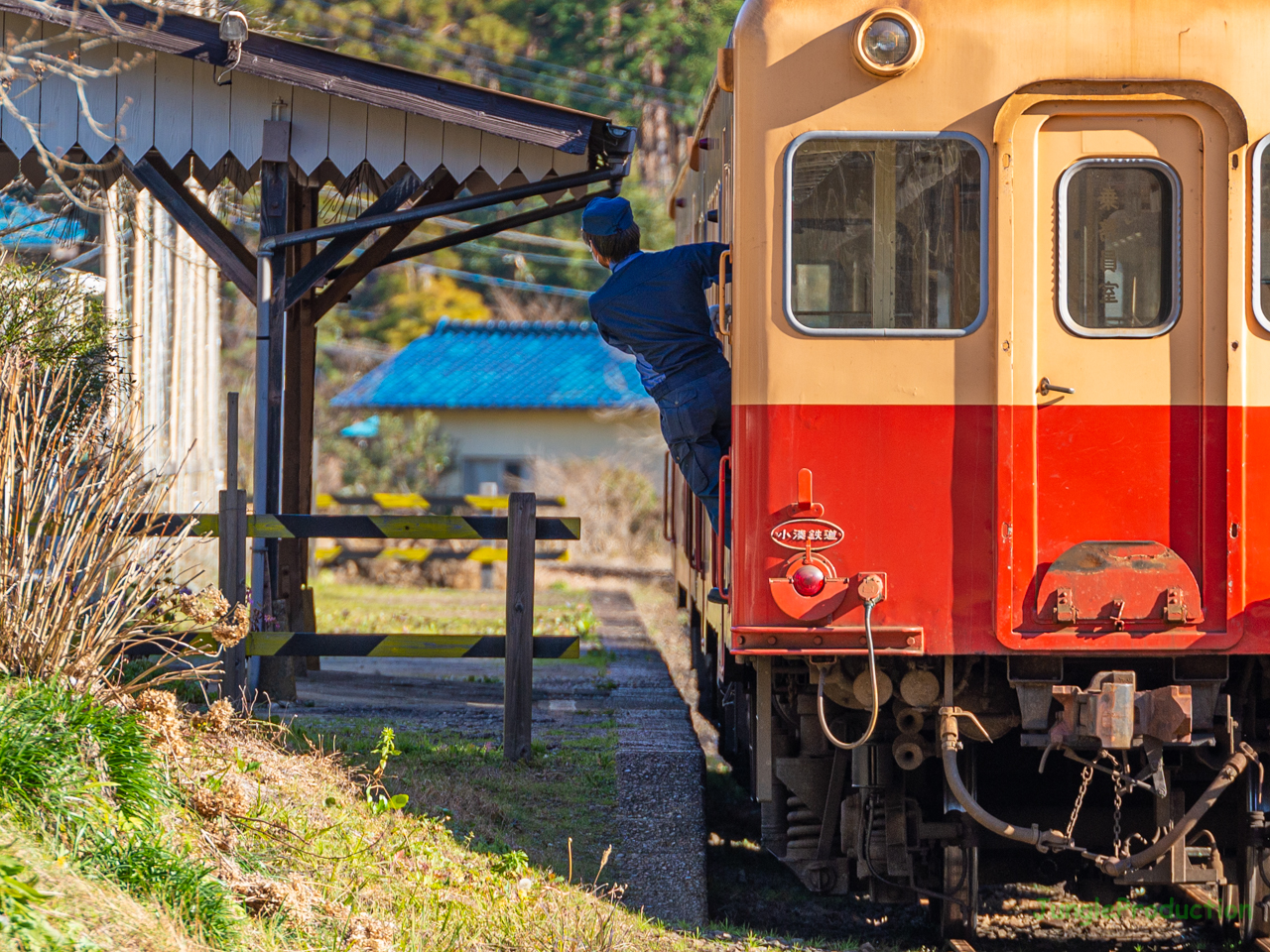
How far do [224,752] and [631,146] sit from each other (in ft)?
13.4

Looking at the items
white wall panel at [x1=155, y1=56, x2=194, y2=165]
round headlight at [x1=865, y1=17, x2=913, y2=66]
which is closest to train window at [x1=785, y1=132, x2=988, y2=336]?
round headlight at [x1=865, y1=17, x2=913, y2=66]

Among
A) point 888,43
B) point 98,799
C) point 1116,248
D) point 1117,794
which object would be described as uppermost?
point 888,43

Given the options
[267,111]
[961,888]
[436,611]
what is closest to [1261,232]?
[961,888]

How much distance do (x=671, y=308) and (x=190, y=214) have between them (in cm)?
362

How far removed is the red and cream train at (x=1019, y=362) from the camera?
16.2ft

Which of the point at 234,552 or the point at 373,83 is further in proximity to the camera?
the point at 373,83

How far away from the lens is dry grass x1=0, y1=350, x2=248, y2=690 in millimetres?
4832

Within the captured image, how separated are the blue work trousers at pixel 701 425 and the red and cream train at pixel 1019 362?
0.57 metres

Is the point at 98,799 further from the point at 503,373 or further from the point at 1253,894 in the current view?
the point at 503,373

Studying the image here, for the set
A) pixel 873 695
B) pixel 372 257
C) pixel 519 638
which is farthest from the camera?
pixel 372 257

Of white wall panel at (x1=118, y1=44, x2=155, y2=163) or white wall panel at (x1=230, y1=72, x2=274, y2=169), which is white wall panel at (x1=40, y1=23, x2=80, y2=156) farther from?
white wall panel at (x1=230, y1=72, x2=274, y2=169)

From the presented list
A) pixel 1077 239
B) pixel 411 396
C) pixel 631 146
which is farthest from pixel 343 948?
pixel 411 396

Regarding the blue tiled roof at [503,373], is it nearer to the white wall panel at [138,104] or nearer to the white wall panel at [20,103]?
the white wall panel at [138,104]

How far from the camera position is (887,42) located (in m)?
5.03
